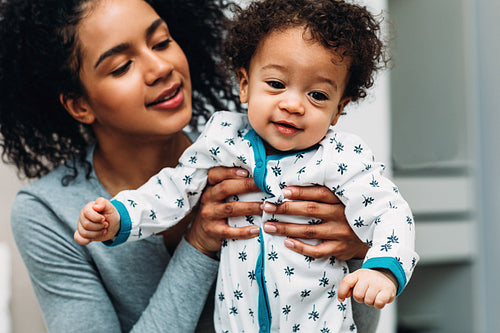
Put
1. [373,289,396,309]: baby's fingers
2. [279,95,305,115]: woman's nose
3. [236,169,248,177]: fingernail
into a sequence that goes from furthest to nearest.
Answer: [236,169,248,177]: fingernail
[279,95,305,115]: woman's nose
[373,289,396,309]: baby's fingers

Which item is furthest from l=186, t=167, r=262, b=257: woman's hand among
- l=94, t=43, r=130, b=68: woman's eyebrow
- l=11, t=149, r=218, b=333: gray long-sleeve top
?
l=94, t=43, r=130, b=68: woman's eyebrow

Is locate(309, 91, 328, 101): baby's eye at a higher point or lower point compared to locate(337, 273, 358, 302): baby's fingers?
higher

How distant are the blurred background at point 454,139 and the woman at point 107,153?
3.55 feet

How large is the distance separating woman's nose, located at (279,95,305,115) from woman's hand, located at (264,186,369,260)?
0.42 feet

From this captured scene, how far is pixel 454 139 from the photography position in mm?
2059

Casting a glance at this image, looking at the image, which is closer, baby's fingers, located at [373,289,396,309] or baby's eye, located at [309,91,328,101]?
baby's fingers, located at [373,289,396,309]

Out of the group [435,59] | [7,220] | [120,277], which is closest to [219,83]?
[120,277]

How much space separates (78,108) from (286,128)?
56 centimetres

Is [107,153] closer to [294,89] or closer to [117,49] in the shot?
[117,49]

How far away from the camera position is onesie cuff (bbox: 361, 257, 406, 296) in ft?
2.35

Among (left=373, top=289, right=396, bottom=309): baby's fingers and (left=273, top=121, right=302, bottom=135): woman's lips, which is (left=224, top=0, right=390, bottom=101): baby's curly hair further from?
(left=373, top=289, right=396, bottom=309): baby's fingers

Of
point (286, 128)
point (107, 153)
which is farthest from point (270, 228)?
point (107, 153)

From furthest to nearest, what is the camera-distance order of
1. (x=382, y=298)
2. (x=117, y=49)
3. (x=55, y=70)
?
(x=55, y=70) → (x=117, y=49) → (x=382, y=298)

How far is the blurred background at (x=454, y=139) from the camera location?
200cm
